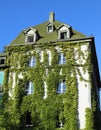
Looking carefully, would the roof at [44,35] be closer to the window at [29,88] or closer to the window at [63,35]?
the window at [63,35]

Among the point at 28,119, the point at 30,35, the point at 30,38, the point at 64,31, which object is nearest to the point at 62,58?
the point at 64,31

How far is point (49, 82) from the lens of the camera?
131ft

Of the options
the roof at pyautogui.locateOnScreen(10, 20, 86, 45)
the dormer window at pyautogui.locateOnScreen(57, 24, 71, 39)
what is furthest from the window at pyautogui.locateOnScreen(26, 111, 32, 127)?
the dormer window at pyautogui.locateOnScreen(57, 24, 71, 39)

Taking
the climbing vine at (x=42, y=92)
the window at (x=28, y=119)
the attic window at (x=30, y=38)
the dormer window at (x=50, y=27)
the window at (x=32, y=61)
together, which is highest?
A: the dormer window at (x=50, y=27)

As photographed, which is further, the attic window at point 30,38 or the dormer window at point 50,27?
the dormer window at point 50,27

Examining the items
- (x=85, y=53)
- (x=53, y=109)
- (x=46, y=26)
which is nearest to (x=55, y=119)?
(x=53, y=109)

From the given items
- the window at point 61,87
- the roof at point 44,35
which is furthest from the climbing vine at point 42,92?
the roof at point 44,35

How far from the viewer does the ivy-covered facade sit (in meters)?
37.4

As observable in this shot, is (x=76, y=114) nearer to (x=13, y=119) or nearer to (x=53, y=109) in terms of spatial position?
(x=53, y=109)

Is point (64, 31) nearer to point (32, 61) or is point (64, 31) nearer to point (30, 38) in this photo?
point (30, 38)

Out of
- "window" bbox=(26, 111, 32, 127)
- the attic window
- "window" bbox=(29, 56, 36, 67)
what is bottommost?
"window" bbox=(26, 111, 32, 127)

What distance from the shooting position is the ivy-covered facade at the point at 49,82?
123ft

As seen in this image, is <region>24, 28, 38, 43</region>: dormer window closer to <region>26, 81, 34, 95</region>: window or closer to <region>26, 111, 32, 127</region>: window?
<region>26, 81, 34, 95</region>: window

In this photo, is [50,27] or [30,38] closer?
[30,38]
